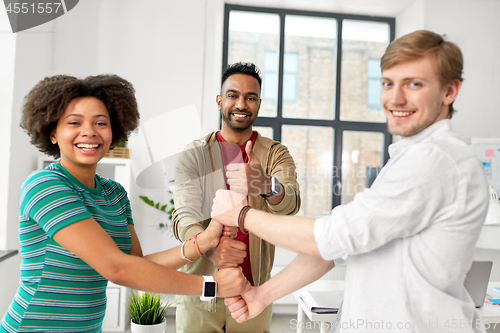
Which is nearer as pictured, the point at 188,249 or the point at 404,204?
the point at 404,204

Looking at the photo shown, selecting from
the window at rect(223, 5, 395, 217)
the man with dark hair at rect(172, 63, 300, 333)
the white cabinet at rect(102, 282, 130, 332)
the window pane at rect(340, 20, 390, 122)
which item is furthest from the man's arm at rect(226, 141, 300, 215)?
A: the window pane at rect(340, 20, 390, 122)

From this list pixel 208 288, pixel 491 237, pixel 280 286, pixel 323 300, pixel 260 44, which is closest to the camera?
pixel 208 288

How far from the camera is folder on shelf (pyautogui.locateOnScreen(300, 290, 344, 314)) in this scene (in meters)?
1.93

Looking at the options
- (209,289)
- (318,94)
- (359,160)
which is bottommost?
(209,289)

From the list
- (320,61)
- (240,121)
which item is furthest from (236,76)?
(320,61)

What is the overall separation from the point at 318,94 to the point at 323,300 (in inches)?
114

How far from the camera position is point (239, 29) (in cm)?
429

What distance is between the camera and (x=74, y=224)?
3.15 ft

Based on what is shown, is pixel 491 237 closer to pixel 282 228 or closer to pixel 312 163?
pixel 312 163

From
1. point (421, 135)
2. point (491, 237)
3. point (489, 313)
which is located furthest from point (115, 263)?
point (491, 237)

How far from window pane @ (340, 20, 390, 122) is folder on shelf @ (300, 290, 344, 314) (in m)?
2.71

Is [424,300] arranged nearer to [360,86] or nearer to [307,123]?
[307,123]

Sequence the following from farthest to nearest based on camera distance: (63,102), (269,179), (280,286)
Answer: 1. (269,179)
2. (280,286)
3. (63,102)

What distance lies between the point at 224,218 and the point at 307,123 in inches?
125
